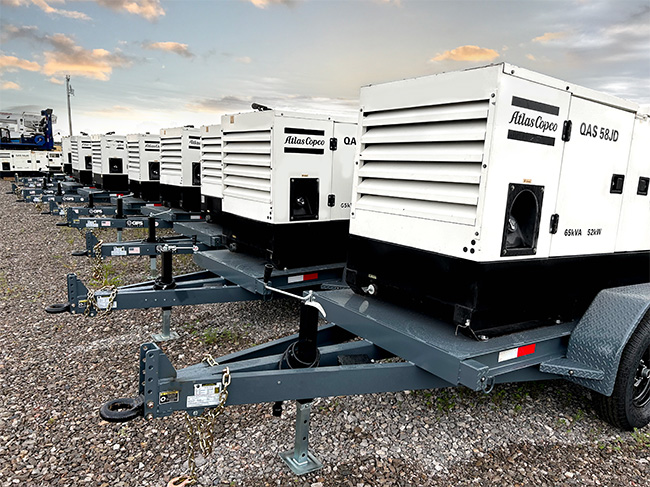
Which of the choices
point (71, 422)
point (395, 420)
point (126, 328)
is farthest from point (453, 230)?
point (126, 328)

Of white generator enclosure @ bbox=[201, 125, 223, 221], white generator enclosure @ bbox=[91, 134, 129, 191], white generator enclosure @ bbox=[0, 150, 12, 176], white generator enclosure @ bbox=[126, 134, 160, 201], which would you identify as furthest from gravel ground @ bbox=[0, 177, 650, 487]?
white generator enclosure @ bbox=[0, 150, 12, 176]

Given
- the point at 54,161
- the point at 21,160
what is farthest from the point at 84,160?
the point at 21,160

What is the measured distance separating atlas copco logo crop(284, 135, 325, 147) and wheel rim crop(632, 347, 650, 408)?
361 centimetres

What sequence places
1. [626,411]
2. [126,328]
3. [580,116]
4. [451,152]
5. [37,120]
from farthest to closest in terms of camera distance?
[37,120] < [126,328] < [626,411] < [580,116] < [451,152]

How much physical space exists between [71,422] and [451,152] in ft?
11.3

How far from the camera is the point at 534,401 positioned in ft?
14.5

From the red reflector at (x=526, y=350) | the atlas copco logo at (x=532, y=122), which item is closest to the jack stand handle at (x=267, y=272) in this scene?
the red reflector at (x=526, y=350)

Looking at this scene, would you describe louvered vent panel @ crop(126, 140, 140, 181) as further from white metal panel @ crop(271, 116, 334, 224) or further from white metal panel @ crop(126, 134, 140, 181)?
white metal panel @ crop(271, 116, 334, 224)

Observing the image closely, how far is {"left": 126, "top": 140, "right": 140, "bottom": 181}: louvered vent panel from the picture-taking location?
11.7 meters

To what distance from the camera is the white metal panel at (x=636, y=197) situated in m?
3.98

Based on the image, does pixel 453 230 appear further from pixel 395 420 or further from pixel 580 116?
pixel 395 420

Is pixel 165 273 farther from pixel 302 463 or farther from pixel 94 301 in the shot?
pixel 302 463

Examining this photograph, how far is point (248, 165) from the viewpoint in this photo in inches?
225

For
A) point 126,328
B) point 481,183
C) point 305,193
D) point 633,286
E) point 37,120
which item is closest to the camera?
point 481,183
